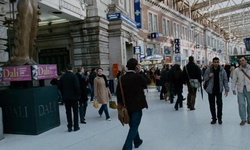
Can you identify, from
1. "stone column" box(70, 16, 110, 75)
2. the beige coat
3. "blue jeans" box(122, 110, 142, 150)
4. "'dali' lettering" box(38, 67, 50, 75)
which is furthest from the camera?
"stone column" box(70, 16, 110, 75)

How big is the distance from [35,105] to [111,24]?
10.6 meters

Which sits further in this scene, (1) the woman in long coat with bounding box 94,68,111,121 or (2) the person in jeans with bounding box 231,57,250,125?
(1) the woman in long coat with bounding box 94,68,111,121

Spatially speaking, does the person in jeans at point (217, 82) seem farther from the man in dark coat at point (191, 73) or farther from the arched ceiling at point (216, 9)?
the arched ceiling at point (216, 9)

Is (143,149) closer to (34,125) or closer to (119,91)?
(119,91)

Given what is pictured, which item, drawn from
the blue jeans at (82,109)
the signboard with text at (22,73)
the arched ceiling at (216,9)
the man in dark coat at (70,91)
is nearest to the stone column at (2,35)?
the signboard with text at (22,73)

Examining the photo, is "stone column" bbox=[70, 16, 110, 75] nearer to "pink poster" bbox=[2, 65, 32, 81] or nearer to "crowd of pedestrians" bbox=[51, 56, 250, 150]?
"crowd of pedestrians" bbox=[51, 56, 250, 150]

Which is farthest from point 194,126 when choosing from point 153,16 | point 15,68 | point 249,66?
point 153,16

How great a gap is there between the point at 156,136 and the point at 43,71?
357cm

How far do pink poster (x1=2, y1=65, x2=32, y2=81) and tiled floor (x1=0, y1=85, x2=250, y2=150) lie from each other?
1.46m

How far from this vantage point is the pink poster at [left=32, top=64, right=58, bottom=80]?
23.3 feet

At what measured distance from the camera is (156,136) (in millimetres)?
5973

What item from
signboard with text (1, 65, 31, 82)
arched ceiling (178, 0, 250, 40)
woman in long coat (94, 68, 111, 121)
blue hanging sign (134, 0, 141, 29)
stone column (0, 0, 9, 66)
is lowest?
woman in long coat (94, 68, 111, 121)

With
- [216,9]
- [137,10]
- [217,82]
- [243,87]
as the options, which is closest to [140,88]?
[217,82]

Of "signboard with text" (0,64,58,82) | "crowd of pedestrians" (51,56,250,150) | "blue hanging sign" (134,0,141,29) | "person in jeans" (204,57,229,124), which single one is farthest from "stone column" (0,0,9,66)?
"blue hanging sign" (134,0,141,29)
